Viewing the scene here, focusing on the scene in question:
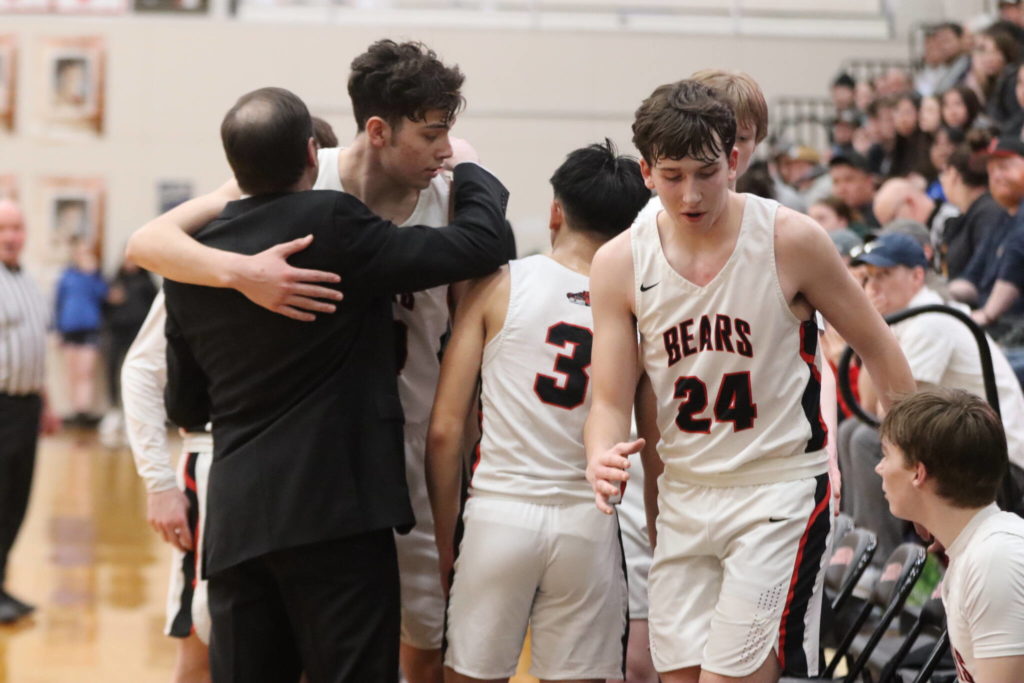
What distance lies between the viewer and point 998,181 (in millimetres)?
6500

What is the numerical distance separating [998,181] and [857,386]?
66.7 inches

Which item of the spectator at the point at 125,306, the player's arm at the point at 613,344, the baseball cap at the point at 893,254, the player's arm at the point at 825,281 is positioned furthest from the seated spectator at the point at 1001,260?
the spectator at the point at 125,306

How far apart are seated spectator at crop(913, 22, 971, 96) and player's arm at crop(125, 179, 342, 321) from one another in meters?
9.64

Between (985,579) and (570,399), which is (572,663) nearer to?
(570,399)

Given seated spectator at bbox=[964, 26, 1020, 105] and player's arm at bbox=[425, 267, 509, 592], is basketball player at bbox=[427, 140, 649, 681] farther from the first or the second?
seated spectator at bbox=[964, 26, 1020, 105]

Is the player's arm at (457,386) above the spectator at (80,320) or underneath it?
above

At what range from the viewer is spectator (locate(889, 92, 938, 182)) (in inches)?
391

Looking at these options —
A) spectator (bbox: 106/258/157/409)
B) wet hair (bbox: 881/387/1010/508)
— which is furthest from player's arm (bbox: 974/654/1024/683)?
spectator (bbox: 106/258/157/409)

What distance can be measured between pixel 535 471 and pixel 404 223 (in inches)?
29.8

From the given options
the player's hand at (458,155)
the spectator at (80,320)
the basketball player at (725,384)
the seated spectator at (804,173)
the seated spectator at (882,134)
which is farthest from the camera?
the spectator at (80,320)

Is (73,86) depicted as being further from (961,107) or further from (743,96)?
(743,96)

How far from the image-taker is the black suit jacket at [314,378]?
2998 mm

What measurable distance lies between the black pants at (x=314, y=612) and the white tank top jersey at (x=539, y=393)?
0.35 meters

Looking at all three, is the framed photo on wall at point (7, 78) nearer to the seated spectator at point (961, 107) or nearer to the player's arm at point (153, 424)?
the seated spectator at point (961, 107)
